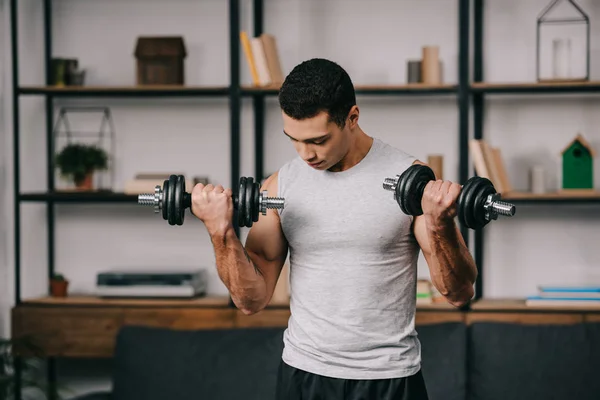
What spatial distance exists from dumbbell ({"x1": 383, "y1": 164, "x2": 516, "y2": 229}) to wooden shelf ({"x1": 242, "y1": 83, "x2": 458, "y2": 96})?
149 cm

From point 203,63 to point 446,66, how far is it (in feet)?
3.23

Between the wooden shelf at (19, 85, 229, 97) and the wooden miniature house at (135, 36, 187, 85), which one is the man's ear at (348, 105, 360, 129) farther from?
the wooden miniature house at (135, 36, 187, 85)

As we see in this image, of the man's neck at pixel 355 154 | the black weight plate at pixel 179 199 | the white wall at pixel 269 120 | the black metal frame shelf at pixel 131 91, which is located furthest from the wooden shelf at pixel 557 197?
the black weight plate at pixel 179 199

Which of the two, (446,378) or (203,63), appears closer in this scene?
(446,378)

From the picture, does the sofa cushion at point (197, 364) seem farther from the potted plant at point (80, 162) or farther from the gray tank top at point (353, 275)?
the gray tank top at point (353, 275)

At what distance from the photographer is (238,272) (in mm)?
1808

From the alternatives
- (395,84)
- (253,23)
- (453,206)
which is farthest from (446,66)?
(453,206)

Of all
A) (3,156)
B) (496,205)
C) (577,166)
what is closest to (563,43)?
(577,166)

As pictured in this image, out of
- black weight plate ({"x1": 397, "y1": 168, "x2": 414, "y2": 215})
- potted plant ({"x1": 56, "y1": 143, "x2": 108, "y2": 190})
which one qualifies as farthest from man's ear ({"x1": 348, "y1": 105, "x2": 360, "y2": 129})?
potted plant ({"x1": 56, "y1": 143, "x2": 108, "y2": 190})

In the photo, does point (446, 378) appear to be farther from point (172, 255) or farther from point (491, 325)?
point (172, 255)

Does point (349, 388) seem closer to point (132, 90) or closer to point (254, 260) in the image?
point (254, 260)

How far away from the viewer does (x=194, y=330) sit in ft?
9.88

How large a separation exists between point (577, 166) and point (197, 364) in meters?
1.58

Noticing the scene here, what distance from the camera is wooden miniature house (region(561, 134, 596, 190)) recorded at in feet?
10.3
